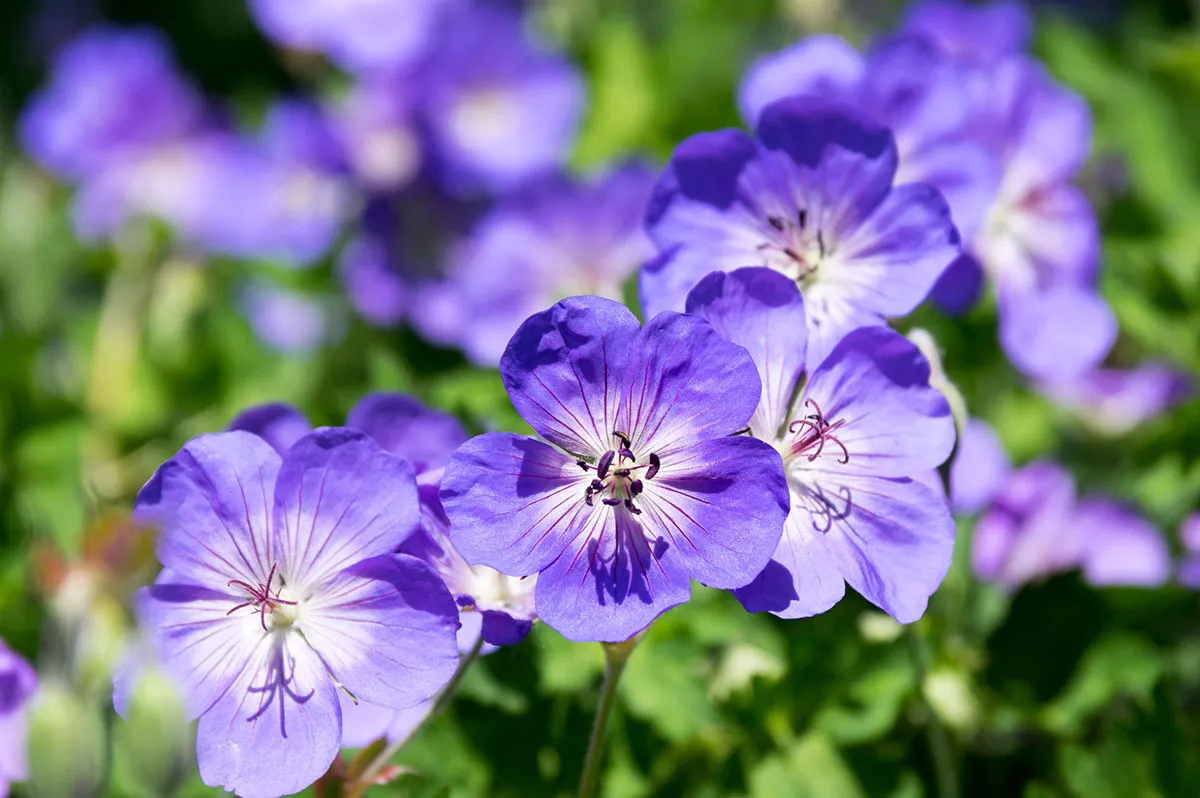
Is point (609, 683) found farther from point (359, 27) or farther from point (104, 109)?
point (104, 109)

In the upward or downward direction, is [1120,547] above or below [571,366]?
below

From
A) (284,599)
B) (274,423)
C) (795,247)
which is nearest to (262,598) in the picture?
(284,599)

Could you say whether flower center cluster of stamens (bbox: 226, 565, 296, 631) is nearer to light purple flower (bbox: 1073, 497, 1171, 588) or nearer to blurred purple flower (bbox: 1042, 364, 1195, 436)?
light purple flower (bbox: 1073, 497, 1171, 588)

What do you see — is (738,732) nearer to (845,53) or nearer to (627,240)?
(845,53)

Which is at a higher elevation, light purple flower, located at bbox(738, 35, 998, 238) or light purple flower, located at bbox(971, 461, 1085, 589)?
light purple flower, located at bbox(738, 35, 998, 238)

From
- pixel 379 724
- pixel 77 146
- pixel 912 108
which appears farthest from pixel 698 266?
pixel 77 146

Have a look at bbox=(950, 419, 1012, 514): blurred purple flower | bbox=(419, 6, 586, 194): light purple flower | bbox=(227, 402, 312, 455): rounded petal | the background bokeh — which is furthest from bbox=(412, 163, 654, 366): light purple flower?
bbox=(227, 402, 312, 455): rounded petal
